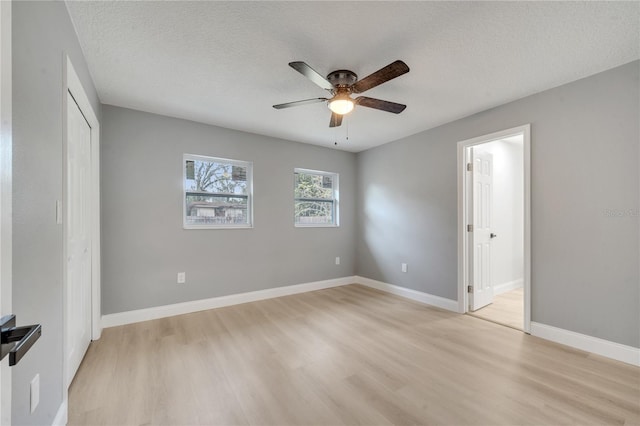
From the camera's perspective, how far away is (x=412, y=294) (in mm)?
3971

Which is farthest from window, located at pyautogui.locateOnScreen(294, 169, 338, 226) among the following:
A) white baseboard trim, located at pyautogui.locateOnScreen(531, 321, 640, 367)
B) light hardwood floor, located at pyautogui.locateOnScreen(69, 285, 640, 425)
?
white baseboard trim, located at pyautogui.locateOnScreen(531, 321, 640, 367)

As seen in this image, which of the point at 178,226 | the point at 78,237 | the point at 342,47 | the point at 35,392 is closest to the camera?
the point at 35,392

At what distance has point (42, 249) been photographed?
126cm

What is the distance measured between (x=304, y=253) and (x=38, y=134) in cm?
349

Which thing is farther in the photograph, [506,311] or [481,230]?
[481,230]

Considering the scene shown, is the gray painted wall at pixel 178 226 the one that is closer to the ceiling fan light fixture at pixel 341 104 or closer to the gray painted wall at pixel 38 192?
the gray painted wall at pixel 38 192

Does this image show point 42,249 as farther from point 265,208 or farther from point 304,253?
point 304,253

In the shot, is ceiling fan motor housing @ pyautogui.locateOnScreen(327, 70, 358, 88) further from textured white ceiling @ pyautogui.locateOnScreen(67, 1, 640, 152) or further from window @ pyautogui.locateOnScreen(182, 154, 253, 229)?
window @ pyautogui.locateOnScreen(182, 154, 253, 229)

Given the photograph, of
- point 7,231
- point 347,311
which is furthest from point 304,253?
point 7,231

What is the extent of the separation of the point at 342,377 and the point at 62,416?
1688 millimetres

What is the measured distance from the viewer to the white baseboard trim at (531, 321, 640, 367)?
2170 millimetres

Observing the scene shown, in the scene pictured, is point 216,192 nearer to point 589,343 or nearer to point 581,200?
point 581,200

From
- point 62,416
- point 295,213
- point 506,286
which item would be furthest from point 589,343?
point 62,416

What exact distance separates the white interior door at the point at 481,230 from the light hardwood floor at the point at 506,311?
4.1 inches
